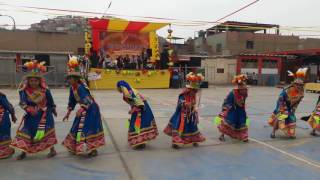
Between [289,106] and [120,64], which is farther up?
[120,64]

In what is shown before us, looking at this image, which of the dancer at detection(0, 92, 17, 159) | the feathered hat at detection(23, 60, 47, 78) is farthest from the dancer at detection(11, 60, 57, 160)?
the dancer at detection(0, 92, 17, 159)

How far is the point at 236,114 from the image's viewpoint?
7.59 m

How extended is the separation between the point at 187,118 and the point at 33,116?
2766 mm

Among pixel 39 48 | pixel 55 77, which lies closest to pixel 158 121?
pixel 55 77

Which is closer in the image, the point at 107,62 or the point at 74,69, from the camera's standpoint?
the point at 74,69

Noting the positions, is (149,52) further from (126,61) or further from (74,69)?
(74,69)

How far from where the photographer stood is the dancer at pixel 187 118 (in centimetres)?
691

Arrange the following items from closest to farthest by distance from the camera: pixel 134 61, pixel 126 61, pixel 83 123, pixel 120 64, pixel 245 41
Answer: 1. pixel 83 123
2. pixel 120 64
3. pixel 126 61
4. pixel 134 61
5. pixel 245 41

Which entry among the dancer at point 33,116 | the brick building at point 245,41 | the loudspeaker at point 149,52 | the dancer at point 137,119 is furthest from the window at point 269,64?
the dancer at point 33,116

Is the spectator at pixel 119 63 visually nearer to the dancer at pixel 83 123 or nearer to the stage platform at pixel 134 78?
the stage platform at pixel 134 78

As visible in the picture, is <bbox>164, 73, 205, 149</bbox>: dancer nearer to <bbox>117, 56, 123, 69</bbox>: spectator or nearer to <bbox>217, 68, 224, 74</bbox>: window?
<bbox>117, 56, 123, 69</bbox>: spectator

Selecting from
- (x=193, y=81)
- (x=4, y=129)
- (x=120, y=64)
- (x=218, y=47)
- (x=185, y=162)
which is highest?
(x=218, y=47)

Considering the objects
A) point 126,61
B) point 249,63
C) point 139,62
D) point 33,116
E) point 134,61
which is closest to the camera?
point 33,116

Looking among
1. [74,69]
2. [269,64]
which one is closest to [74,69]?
[74,69]
